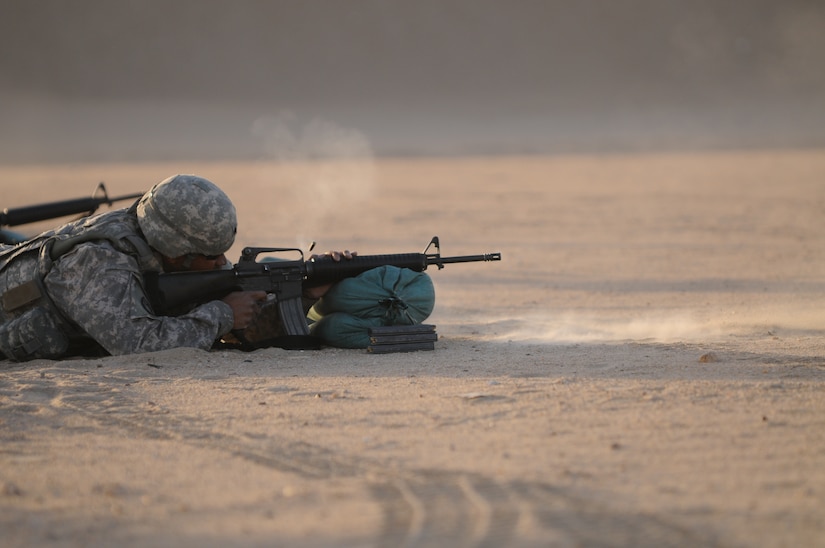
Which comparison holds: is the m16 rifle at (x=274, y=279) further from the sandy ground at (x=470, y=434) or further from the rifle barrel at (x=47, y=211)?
the rifle barrel at (x=47, y=211)

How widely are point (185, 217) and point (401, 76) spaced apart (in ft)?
133

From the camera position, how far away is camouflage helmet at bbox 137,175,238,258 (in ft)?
19.9

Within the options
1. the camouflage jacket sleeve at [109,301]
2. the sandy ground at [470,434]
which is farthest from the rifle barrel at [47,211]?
the sandy ground at [470,434]

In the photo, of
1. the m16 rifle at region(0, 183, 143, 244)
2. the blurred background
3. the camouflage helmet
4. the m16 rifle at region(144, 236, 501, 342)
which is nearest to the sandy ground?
the m16 rifle at region(144, 236, 501, 342)

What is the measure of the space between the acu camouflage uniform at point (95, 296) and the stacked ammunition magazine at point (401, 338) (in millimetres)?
857

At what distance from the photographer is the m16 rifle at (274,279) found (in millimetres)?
6262

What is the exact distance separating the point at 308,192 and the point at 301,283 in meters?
15.4

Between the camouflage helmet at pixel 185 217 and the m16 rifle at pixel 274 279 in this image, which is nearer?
the camouflage helmet at pixel 185 217

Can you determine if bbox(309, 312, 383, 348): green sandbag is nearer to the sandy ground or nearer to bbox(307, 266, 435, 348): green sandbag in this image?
bbox(307, 266, 435, 348): green sandbag

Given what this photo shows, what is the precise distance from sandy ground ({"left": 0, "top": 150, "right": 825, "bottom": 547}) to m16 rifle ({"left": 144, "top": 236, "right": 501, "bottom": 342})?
12.9 inches

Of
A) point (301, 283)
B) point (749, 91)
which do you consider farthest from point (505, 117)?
point (301, 283)

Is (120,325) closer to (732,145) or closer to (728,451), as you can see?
(728,451)

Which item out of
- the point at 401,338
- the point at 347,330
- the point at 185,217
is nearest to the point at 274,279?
the point at 347,330

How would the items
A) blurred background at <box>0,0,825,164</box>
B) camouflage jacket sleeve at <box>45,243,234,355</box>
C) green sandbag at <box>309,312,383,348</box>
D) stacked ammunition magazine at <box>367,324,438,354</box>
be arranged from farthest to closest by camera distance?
blurred background at <box>0,0,825,164</box> < green sandbag at <box>309,312,383,348</box> < stacked ammunition magazine at <box>367,324,438,354</box> < camouflage jacket sleeve at <box>45,243,234,355</box>
